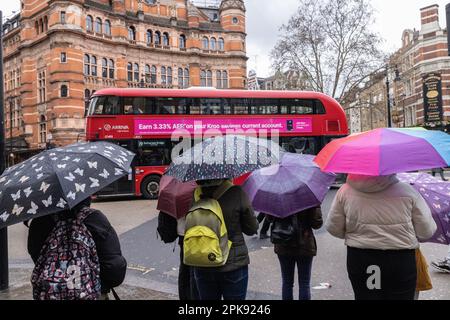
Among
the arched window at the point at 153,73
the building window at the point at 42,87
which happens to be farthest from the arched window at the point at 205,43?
the building window at the point at 42,87

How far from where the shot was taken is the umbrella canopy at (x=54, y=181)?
2356mm

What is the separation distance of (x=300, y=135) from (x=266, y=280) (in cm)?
1128

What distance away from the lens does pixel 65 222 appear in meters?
2.54

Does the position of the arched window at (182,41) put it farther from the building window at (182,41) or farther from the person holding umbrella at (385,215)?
the person holding umbrella at (385,215)

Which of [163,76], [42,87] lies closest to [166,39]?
[163,76]

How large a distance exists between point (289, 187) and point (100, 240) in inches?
69.0

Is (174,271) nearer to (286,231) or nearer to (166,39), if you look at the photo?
(286,231)

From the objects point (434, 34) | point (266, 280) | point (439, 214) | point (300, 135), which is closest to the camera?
point (439, 214)

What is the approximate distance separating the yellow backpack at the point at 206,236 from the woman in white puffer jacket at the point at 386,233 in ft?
3.18

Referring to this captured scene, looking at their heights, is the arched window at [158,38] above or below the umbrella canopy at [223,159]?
above

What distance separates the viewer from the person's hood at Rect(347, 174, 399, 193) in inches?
107

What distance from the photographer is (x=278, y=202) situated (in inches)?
138

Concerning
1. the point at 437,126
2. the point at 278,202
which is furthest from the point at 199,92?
the point at 437,126

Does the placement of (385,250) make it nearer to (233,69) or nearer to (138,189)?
(138,189)
